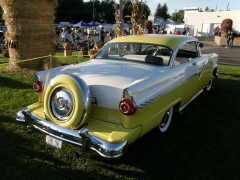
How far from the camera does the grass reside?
2.62 meters

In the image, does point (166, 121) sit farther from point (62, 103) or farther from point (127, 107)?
point (62, 103)

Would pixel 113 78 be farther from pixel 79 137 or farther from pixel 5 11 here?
→ pixel 5 11

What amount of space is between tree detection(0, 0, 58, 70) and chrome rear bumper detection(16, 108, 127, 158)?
17.1ft

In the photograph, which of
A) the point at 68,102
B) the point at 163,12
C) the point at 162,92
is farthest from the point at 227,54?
the point at 163,12

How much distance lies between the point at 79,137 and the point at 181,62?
255 centimetres

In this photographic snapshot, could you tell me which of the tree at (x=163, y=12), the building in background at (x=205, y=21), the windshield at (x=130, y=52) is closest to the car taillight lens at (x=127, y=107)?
the windshield at (x=130, y=52)

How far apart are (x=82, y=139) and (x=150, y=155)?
43.9 inches

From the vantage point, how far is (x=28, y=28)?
7340 mm

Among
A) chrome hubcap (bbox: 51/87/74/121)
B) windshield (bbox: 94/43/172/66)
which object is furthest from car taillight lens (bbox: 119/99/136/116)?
windshield (bbox: 94/43/172/66)

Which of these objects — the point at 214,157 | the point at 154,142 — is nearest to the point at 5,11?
the point at 154,142

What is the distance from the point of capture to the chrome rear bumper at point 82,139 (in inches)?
90.3

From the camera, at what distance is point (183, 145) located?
3.29 m

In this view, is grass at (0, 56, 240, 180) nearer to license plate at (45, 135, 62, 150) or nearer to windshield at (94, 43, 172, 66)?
license plate at (45, 135, 62, 150)

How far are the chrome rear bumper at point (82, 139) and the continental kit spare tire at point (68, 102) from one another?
0.09 meters
